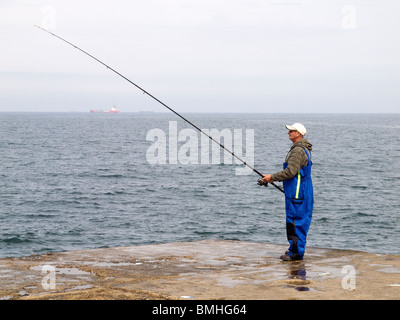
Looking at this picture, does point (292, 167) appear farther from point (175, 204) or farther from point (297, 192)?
point (175, 204)

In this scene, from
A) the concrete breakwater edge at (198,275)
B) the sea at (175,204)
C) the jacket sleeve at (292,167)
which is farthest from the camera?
the sea at (175,204)

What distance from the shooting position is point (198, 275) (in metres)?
6.43

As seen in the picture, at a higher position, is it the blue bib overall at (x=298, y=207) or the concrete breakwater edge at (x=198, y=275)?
the blue bib overall at (x=298, y=207)

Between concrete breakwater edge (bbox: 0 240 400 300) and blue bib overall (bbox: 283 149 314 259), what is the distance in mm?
258

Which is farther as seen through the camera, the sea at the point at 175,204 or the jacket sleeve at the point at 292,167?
the sea at the point at 175,204

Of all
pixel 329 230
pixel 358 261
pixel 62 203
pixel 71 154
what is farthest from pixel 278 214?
pixel 71 154

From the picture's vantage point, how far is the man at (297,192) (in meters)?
7.30

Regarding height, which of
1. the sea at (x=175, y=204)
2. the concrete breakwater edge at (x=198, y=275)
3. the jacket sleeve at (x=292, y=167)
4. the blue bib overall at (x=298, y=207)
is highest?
the jacket sleeve at (x=292, y=167)

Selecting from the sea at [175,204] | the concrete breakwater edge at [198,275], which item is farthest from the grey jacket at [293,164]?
the sea at [175,204]

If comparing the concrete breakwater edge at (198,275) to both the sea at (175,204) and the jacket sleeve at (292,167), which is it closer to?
the jacket sleeve at (292,167)

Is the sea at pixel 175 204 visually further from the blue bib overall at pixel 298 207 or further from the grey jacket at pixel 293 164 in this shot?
the grey jacket at pixel 293 164

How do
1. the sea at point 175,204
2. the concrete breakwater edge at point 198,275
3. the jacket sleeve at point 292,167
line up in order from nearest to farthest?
1. the concrete breakwater edge at point 198,275
2. the jacket sleeve at point 292,167
3. the sea at point 175,204
